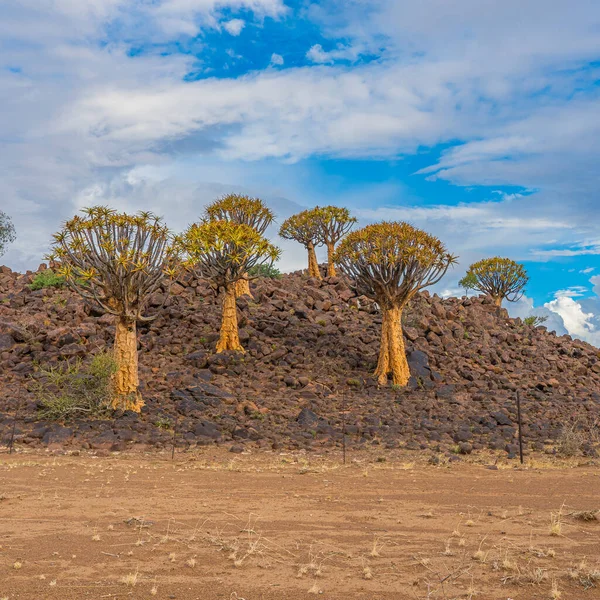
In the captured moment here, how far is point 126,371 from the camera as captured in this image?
20156 millimetres

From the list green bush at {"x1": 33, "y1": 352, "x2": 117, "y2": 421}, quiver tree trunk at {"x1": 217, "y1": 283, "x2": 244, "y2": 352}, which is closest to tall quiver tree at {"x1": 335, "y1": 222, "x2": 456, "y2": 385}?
quiver tree trunk at {"x1": 217, "y1": 283, "x2": 244, "y2": 352}

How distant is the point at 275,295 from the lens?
30.8m

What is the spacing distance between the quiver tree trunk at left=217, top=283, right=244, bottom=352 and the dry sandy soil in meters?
9.04

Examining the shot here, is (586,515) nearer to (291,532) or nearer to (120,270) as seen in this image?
(291,532)

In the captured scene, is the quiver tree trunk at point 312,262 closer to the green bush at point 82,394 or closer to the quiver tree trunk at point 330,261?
the quiver tree trunk at point 330,261

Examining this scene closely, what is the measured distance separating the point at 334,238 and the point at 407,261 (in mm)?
13033

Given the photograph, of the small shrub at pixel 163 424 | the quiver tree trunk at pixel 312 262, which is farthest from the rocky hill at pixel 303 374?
the quiver tree trunk at pixel 312 262

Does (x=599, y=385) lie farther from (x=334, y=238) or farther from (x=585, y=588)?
(x=585, y=588)

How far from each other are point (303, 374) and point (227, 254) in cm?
528

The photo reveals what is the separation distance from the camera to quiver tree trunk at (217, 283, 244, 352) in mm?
24500

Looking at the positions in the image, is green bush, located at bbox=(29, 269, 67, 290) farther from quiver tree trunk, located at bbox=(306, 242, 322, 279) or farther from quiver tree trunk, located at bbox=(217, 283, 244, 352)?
quiver tree trunk, located at bbox=(306, 242, 322, 279)

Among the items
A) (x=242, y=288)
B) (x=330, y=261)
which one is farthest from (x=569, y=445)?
(x=330, y=261)

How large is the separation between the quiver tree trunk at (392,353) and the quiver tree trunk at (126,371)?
358 inches

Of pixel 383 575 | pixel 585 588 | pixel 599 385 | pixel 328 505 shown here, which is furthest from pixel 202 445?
pixel 599 385
